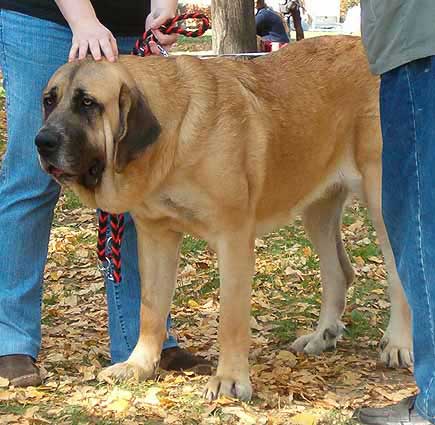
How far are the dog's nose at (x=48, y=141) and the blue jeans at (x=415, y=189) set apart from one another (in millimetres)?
1388

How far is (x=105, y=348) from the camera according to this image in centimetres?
534

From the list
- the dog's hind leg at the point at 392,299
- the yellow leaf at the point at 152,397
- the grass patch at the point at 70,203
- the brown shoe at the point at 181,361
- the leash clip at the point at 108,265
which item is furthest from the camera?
the grass patch at the point at 70,203

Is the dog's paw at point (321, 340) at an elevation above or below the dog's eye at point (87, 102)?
below

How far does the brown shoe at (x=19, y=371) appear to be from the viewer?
4.45 meters

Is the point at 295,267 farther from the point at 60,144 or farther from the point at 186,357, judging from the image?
the point at 60,144

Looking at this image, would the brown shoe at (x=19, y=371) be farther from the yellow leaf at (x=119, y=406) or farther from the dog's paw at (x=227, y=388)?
the dog's paw at (x=227, y=388)

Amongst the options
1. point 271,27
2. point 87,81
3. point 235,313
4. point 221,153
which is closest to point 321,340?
point 235,313

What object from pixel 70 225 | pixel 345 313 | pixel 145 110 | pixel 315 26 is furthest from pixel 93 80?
pixel 315 26

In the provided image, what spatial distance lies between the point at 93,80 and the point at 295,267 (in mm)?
3649

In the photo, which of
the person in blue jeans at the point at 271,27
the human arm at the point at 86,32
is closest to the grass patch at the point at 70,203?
the human arm at the point at 86,32

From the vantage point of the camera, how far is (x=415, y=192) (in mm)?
3410

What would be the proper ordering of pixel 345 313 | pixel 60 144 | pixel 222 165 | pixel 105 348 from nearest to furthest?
pixel 60 144 < pixel 222 165 < pixel 105 348 < pixel 345 313

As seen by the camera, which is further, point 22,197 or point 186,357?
point 186,357

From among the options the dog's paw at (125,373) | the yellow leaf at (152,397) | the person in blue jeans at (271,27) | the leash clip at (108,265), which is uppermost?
the person in blue jeans at (271,27)
